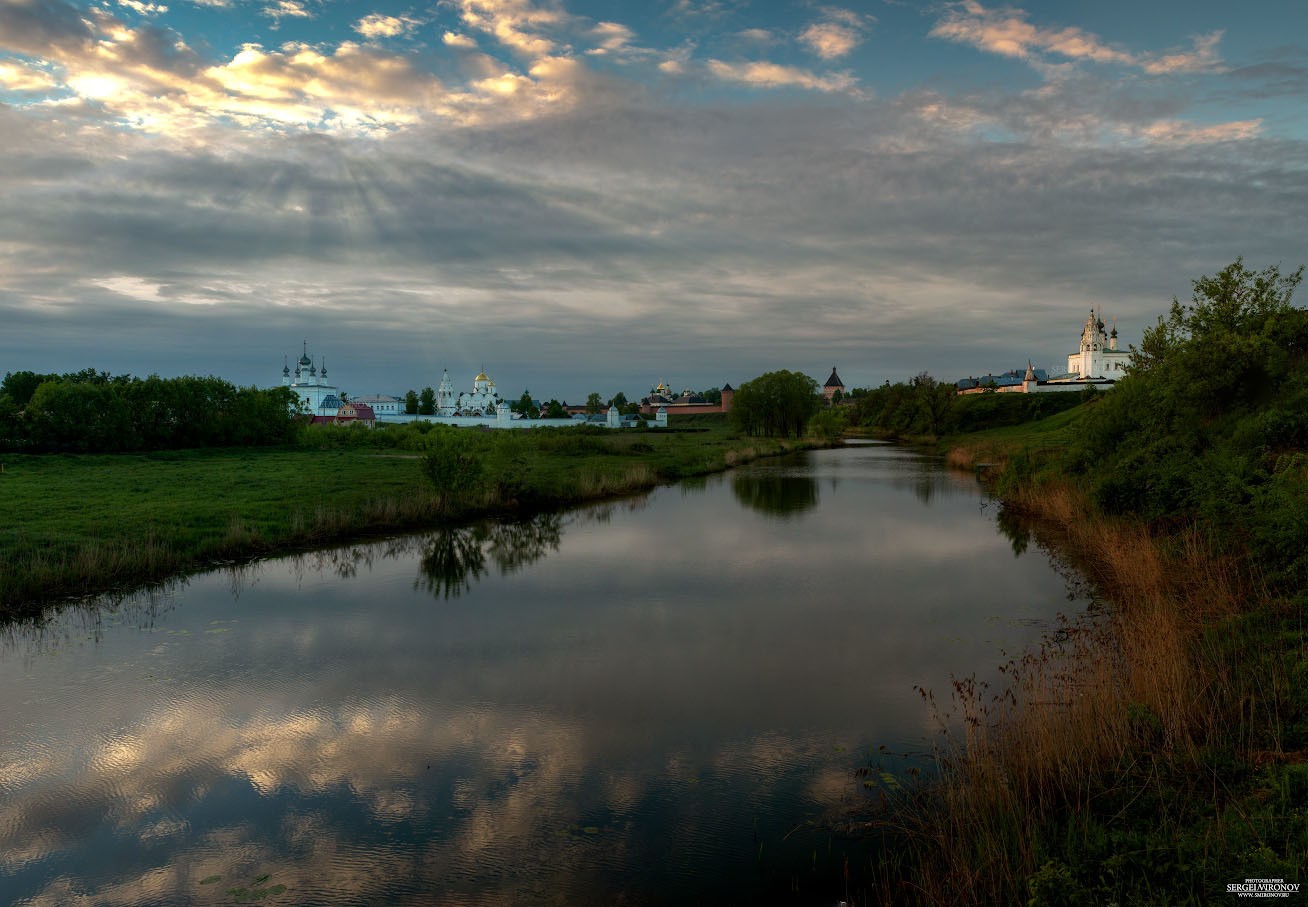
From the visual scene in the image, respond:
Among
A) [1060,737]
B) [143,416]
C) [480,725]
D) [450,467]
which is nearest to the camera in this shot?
[1060,737]

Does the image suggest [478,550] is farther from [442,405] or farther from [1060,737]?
[442,405]

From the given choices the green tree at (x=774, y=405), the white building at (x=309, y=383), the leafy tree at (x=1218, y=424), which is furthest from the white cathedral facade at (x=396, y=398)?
the leafy tree at (x=1218, y=424)

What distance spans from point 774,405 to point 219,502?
211 feet

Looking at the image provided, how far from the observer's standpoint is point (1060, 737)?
667cm

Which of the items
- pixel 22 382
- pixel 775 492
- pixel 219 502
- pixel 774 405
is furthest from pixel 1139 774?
pixel 22 382

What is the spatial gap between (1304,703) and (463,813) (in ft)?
26.2

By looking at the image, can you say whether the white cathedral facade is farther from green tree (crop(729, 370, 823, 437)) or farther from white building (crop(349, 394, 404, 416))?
green tree (crop(729, 370, 823, 437))

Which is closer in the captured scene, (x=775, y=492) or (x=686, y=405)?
(x=775, y=492)

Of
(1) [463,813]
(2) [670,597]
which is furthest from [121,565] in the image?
(1) [463,813]

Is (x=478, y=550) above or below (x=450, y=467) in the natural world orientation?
below

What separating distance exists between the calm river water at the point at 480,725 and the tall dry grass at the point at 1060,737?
657 millimetres

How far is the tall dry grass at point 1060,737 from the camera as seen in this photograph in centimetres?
554

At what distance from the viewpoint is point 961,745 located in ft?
27.2

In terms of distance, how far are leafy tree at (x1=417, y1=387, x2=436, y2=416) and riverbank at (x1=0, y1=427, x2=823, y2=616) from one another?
114m
